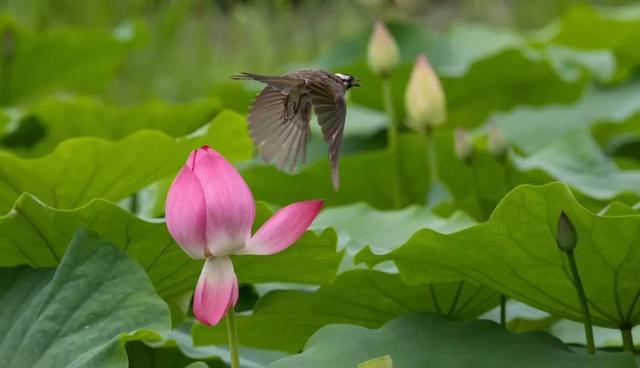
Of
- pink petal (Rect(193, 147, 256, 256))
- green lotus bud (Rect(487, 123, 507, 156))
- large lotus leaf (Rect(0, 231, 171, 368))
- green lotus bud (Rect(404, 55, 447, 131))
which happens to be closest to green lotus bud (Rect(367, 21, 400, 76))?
green lotus bud (Rect(404, 55, 447, 131))

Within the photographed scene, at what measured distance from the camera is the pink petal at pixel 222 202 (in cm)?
98

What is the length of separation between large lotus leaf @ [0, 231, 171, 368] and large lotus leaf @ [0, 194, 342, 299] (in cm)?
4

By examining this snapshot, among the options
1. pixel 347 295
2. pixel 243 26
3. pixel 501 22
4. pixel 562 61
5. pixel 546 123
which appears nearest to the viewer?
pixel 347 295

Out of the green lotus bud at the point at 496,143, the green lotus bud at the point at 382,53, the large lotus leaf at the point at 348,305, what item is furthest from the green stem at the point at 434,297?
the green lotus bud at the point at 382,53

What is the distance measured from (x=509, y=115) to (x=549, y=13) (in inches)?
114

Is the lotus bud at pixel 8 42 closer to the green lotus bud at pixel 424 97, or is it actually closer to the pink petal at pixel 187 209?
the green lotus bud at pixel 424 97

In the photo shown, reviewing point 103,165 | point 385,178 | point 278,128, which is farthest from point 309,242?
point 385,178

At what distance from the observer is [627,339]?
1.22 metres

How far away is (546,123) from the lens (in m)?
2.68

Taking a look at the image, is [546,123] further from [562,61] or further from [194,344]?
[194,344]

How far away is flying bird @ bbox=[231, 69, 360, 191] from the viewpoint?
3.27 ft

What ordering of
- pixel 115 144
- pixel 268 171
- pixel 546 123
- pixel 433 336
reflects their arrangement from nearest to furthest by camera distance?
pixel 433 336 < pixel 115 144 < pixel 268 171 < pixel 546 123

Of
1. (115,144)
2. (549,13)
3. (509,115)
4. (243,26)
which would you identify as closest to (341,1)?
(243,26)

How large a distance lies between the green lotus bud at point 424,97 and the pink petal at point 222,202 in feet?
2.92
